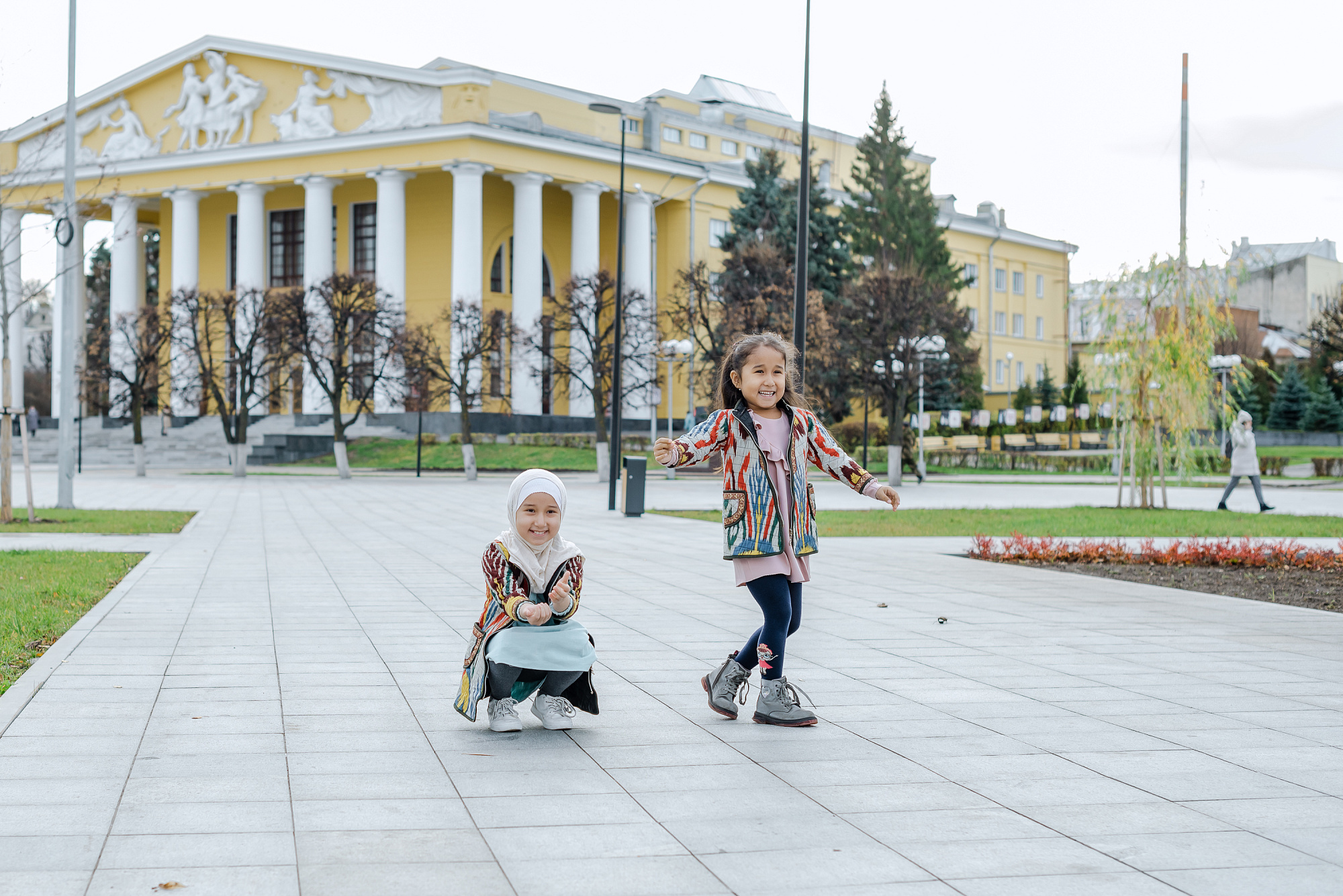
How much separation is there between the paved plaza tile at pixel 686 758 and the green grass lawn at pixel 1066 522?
814 cm

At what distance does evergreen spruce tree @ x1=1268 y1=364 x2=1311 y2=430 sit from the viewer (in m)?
61.8

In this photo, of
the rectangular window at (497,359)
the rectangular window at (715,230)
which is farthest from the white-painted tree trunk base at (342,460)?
the rectangular window at (715,230)

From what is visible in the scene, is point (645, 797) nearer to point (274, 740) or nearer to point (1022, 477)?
point (274, 740)

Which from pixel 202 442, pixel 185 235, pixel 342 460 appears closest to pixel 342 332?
pixel 342 460

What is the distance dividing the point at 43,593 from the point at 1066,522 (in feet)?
48.1

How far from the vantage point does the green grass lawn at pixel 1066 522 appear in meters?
18.5

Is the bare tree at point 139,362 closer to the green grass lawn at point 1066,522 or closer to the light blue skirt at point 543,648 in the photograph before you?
the green grass lawn at point 1066,522

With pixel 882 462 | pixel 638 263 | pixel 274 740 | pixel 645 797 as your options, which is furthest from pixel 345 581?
pixel 638 263

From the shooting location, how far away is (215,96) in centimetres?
5866

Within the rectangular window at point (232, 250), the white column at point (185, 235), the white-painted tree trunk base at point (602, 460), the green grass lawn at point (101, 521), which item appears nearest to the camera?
the green grass lawn at point (101, 521)

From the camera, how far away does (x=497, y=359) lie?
4697 centimetres

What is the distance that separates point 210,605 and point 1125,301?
18.3 meters

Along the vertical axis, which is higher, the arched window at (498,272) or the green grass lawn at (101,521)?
the arched window at (498,272)

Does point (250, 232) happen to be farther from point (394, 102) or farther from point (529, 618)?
point (529, 618)
